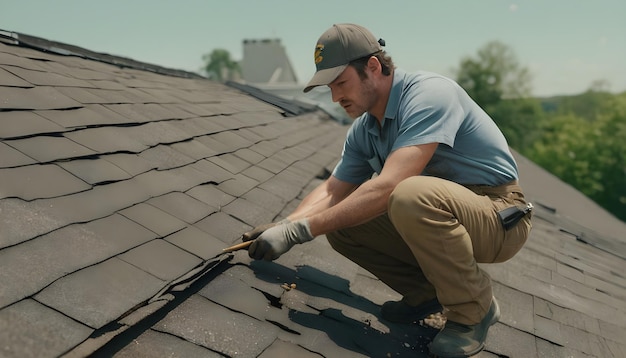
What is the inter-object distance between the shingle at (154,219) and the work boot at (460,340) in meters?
1.28

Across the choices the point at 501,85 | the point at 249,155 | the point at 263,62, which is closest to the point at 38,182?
the point at 249,155

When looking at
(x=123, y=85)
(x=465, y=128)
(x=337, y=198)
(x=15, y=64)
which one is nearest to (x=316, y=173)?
(x=337, y=198)

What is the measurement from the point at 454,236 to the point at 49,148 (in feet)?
6.31

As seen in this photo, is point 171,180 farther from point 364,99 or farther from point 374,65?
point 374,65

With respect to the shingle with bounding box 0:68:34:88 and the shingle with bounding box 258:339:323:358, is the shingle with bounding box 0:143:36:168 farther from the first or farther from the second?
the shingle with bounding box 258:339:323:358

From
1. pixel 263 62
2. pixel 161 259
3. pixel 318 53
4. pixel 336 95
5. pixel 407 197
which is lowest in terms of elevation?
pixel 263 62

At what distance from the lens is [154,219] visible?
2215mm

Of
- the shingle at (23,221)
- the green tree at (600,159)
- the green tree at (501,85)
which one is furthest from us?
the green tree at (501,85)

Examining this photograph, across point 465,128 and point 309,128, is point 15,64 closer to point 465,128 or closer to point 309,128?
point 465,128

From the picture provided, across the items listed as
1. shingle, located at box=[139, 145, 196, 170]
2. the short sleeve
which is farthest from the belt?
shingle, located at box=[139, 145, 196, 170]

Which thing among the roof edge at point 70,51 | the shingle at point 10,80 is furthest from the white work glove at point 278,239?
the roof edge at point 70,51

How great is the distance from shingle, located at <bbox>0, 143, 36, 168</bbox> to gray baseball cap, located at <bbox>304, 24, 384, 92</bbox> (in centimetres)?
130

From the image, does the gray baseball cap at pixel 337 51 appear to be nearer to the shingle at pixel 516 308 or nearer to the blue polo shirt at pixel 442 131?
the blue polo shirt at pixel 442 131

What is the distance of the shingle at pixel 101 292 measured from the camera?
145 centimetres
